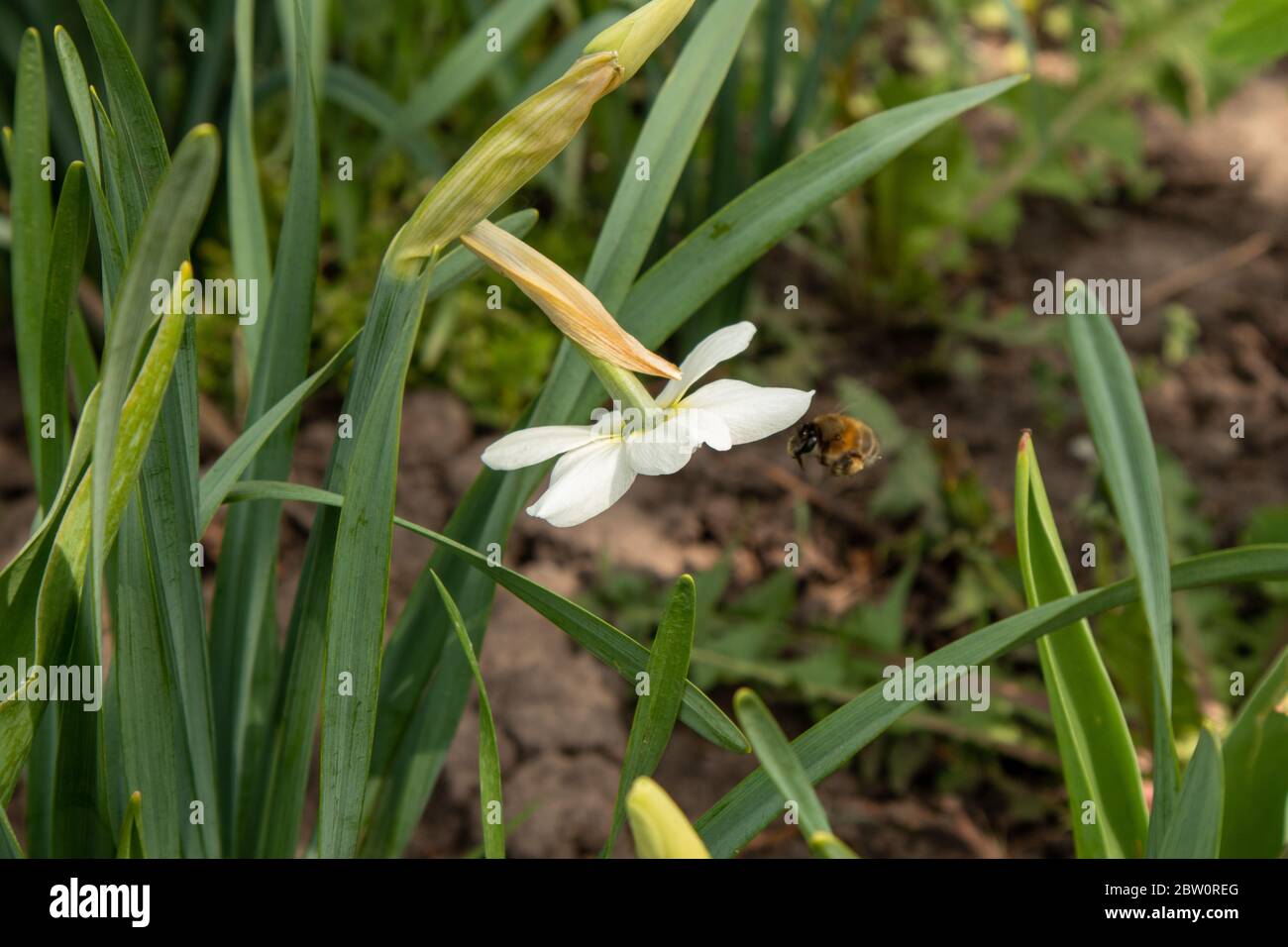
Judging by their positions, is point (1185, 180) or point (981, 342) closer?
point (981, 342)

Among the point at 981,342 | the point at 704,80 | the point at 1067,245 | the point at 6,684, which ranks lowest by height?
the point at 6,684

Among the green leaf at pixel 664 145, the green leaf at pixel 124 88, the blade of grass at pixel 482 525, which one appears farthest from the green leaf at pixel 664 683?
the green leaf at pixel 124 88

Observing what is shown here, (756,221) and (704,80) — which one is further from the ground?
(704,80)

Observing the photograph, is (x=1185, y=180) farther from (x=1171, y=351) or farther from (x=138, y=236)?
(x=138, y=236)

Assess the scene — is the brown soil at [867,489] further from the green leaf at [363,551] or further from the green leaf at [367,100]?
the green leaf at [363,551]

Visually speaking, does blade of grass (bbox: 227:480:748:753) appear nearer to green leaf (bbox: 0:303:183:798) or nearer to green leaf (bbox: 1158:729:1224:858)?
green leaf (bbox: 0:303:183:798)
